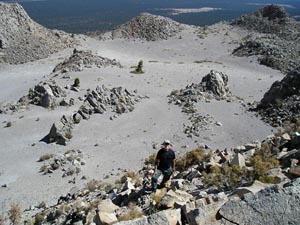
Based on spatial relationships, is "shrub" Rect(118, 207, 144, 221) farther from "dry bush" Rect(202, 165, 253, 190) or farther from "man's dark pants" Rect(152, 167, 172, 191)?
"dry bush" Rect(202, 165, 253, 190)

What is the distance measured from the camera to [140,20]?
63281 millimetres

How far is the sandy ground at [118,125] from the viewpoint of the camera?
19.9 metres

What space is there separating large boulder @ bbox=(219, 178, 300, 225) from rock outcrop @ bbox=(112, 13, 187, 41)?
52471mm

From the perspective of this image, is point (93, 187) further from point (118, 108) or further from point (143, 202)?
point (118, 108)

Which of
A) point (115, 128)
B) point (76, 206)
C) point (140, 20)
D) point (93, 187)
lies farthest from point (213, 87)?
point (140, 20)

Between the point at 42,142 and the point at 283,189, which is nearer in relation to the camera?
the point at 283,189

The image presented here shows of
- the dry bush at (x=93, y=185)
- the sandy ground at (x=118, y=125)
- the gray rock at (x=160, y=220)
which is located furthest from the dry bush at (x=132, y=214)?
the sandy ground at (x=118, y=125)

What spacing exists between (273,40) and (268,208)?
1847 inches

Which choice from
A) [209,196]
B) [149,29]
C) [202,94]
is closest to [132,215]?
[209,196]

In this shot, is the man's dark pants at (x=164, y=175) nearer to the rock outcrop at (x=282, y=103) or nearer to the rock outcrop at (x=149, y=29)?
the rock outcrop at (x=282, y=103)

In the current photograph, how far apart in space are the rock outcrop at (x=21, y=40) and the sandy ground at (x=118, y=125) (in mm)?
2793

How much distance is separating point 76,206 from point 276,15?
190 feet

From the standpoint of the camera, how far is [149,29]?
6128 cm

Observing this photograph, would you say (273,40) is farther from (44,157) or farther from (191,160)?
(191,160)
